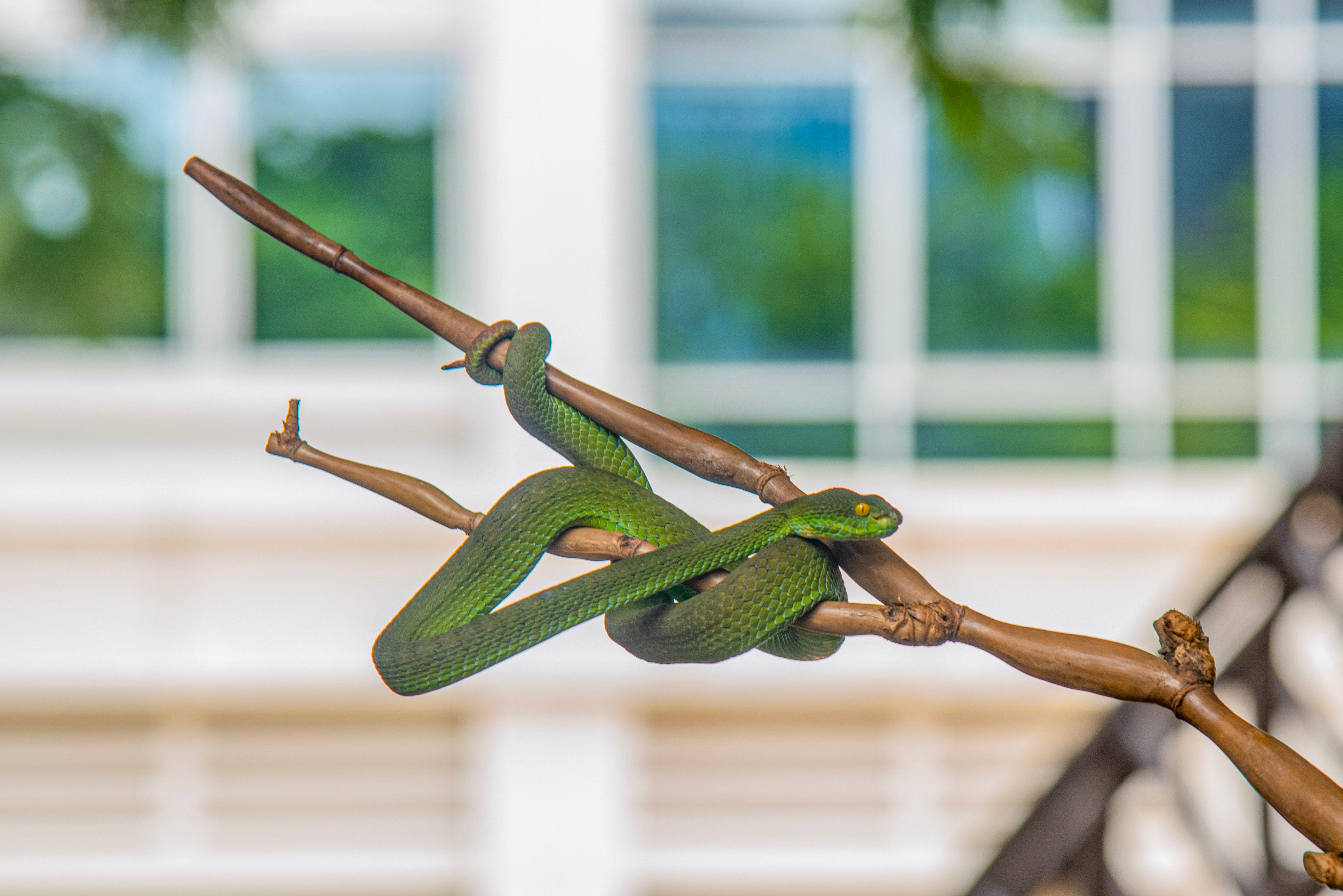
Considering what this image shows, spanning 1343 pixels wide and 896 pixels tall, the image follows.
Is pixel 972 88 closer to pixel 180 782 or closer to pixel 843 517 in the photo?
pixel 843 517

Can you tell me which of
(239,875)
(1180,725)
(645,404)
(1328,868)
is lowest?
(239,875)

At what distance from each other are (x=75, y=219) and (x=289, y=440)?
2.97 ft

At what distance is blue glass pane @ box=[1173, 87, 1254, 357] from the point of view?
2.42 m

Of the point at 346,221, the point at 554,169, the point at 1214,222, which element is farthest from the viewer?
the point at 1214,222

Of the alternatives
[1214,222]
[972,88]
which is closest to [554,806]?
[972,88]

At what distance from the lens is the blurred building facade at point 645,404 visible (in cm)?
207

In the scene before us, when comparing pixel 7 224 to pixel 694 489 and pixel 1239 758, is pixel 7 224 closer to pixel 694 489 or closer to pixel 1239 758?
pixel 694 489

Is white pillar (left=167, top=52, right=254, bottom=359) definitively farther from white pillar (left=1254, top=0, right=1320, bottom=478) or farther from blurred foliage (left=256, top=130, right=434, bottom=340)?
white pillar (left=1254, top=0, right=1320, bottom=478)

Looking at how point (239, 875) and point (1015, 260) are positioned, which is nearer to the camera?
point (239, 875)

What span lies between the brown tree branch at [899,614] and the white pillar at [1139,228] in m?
2.34

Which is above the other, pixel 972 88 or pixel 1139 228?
pixel 1139 228

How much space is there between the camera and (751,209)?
2.37 metres

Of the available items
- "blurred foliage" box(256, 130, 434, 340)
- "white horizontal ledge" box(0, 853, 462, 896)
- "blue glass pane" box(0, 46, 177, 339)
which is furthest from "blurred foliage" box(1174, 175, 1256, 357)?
"blue glass pane" box(0, 46, 177, 339)

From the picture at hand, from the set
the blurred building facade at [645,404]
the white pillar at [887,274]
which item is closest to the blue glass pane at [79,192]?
the blurred building facade at [645,404]
